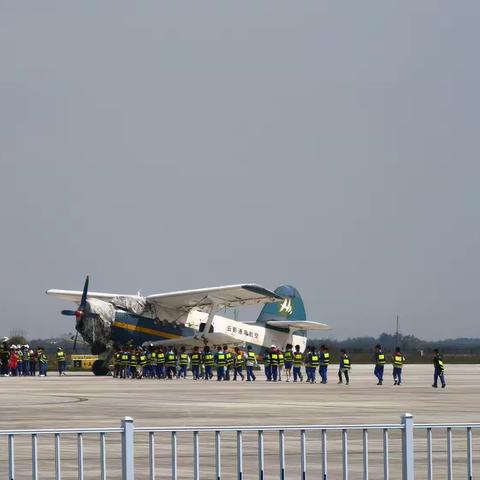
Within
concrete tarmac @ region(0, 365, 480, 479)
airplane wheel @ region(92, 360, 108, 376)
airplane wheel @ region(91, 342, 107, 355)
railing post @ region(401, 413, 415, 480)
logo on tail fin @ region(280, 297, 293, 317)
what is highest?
logo on tail fin @ region(280, 297, 293, 317)

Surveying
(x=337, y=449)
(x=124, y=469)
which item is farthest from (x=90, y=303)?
(x=124, y=469)

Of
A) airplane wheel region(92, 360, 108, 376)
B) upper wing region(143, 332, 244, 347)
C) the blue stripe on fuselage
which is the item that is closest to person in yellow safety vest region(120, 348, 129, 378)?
airplane wheel region(92, 360, 108, 376)

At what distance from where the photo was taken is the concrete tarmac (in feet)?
A: 54.3

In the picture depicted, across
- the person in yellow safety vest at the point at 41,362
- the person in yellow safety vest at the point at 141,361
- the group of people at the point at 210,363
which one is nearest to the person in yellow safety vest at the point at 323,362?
the group of people at the point at 210,363

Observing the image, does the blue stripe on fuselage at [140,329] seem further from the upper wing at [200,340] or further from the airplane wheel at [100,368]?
the airplane wheel at [100,368]

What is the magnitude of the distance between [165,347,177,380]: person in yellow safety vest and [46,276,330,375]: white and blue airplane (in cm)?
399

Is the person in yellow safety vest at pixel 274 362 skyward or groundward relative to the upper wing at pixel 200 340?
groundward

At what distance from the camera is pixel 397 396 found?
115 feet

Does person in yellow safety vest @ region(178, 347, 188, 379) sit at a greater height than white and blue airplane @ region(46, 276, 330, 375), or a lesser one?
lesser

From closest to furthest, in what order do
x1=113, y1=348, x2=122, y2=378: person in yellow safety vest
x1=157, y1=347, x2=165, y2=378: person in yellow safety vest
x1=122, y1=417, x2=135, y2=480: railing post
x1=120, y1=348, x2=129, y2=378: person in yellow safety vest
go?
1. x1=122, y1=417, x2=135, y2=480: railing post
2. x1=120, y1=348, x2=129, y2=378: person in yellow safety vest
3. x1=157, y1=347, x2=165, y2=378: person in yellow safety vest
4. x1=113, y1=348, x2=122, y2=378: person in yellow safety vest

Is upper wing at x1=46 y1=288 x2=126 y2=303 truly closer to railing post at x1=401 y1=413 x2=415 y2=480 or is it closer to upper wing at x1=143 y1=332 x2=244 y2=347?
upper wing at x1=143 y1=332 x2=244 y2=347

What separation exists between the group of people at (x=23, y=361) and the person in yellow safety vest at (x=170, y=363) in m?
6.90

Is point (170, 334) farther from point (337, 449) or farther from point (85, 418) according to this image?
point (337, 449)

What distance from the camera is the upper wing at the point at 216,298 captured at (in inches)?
2333
